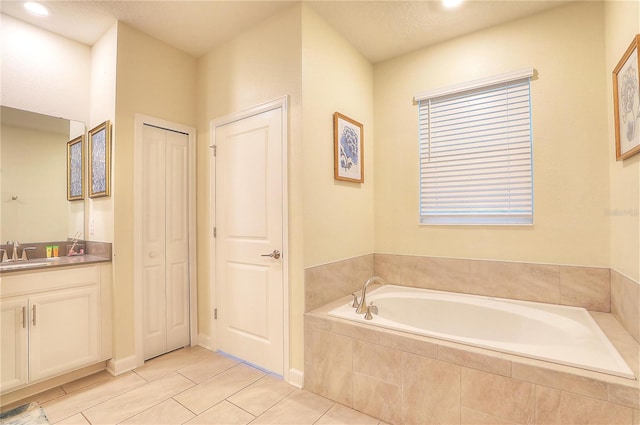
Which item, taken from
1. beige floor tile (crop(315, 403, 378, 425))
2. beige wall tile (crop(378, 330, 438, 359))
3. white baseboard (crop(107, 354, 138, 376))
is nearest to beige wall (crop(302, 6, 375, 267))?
beige wall tile (crop(378, 330, 438, 359))

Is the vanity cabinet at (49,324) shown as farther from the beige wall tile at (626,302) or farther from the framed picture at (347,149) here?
the beige wall tile at (626,302)

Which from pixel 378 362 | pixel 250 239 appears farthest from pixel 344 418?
pixel 250 239

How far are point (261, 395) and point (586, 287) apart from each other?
231cm

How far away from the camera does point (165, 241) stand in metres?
2.62

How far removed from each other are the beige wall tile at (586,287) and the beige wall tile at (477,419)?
117cm

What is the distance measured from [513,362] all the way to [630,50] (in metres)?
1.68

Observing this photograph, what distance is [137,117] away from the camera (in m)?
2.41

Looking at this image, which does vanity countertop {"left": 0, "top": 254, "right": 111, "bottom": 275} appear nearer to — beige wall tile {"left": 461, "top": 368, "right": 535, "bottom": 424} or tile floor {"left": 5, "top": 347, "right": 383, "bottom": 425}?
tile floor {"left": 5, "top": 347, "right": 383, "bottom": 425}

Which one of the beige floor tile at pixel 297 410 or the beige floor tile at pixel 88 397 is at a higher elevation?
the beige floor tile at pixel 88 397

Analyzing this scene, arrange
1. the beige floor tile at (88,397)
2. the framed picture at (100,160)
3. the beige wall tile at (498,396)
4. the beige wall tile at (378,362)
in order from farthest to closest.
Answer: the framed picture at (100,160), the beige floor tile at (88,397), the beige wall tile at (378,362), the beige wall tile at (498,396)

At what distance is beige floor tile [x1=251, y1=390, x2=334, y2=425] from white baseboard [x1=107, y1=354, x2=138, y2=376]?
1.22m

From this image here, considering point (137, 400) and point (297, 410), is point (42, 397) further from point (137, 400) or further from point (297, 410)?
point (297, 410)

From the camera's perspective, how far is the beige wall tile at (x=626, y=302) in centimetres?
153

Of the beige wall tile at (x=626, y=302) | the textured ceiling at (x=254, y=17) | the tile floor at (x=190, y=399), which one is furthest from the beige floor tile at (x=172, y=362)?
the beige wall tile at (x=626, y=302)
